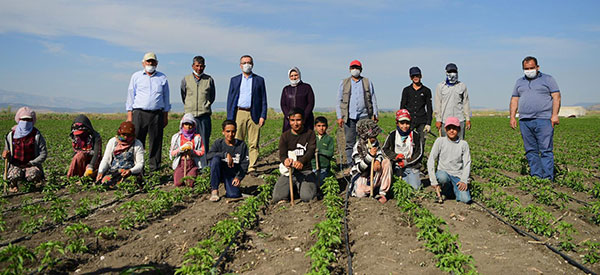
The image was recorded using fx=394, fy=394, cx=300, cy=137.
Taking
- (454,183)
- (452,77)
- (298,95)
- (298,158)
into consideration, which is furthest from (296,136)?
(452,77)

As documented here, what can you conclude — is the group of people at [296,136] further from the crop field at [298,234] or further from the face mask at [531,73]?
the crop field at [298,234]

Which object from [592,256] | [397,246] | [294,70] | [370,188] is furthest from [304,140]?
[592,256]

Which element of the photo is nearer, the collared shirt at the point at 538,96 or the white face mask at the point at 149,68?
the collared shirt at the point at 538,96

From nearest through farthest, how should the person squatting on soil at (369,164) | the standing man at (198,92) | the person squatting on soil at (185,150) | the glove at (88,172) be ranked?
the person squatting on soil at (369,164), the glove at (88,172), the person squatting on soil at (185,150), the standing man at (198,92)

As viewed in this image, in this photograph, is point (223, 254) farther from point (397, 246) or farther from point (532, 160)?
point (532, 160)

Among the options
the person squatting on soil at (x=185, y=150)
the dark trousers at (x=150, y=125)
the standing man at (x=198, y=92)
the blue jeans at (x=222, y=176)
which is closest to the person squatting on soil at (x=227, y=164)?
the blue jeans at (x=222, y=176)

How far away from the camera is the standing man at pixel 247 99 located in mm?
7855

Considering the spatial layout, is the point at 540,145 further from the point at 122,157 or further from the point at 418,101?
the point at 122,157

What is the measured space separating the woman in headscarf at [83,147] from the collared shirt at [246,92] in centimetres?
274

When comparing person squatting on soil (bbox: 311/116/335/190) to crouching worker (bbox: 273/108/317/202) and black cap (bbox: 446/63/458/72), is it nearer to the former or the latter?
crouching worker (bbox: 273/108/317/202)

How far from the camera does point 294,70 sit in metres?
7.38

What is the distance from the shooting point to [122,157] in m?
6.79

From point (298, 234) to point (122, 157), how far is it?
12.4 ft

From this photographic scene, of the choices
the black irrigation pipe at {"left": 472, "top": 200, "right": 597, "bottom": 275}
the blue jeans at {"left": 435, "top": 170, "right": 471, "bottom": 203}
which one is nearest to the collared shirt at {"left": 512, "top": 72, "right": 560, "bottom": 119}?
the blue jeans at {"left": 435, "top": 170, "right": 471, "bottom": 203}
